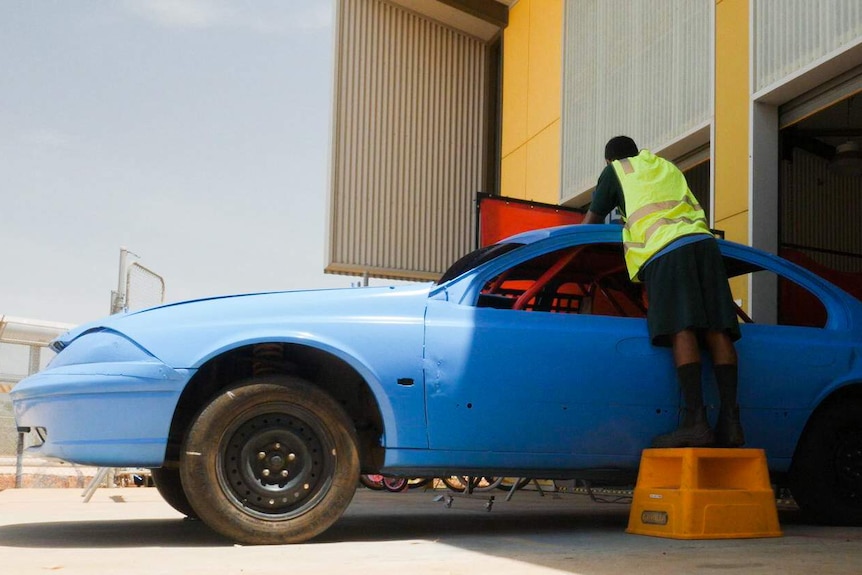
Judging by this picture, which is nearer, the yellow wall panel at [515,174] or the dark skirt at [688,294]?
the dark skirt at [688,294]

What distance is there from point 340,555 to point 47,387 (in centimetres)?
150

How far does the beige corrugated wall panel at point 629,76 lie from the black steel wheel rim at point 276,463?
241 inches

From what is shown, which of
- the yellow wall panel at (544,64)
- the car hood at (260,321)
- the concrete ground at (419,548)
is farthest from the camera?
the yellow wall panel at (544,64)

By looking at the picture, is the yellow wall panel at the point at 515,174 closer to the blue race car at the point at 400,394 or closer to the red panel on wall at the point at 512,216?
the red panel on wall at the point at 512,216

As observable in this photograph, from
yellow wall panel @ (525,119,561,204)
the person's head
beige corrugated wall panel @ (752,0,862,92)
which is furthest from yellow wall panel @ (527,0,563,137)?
the person's head

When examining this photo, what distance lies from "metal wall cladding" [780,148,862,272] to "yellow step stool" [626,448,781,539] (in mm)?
9909

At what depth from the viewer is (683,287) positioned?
4957mm

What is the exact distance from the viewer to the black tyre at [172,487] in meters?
5.56

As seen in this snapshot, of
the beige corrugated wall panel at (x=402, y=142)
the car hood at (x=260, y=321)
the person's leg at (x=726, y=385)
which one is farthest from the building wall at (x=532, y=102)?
the car hood at (x=260, y=321)

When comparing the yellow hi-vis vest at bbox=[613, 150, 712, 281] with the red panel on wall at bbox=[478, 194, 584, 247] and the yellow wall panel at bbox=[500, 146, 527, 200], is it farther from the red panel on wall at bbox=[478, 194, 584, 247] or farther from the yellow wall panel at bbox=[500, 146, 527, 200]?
the yellow wall panel at bbox=[500, 146, 527, 200]

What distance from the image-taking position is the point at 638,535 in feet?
15.6

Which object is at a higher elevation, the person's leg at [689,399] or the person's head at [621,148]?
the person's head at [621,148]

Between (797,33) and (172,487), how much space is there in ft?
19.0

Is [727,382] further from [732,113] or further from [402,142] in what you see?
[402,142]
